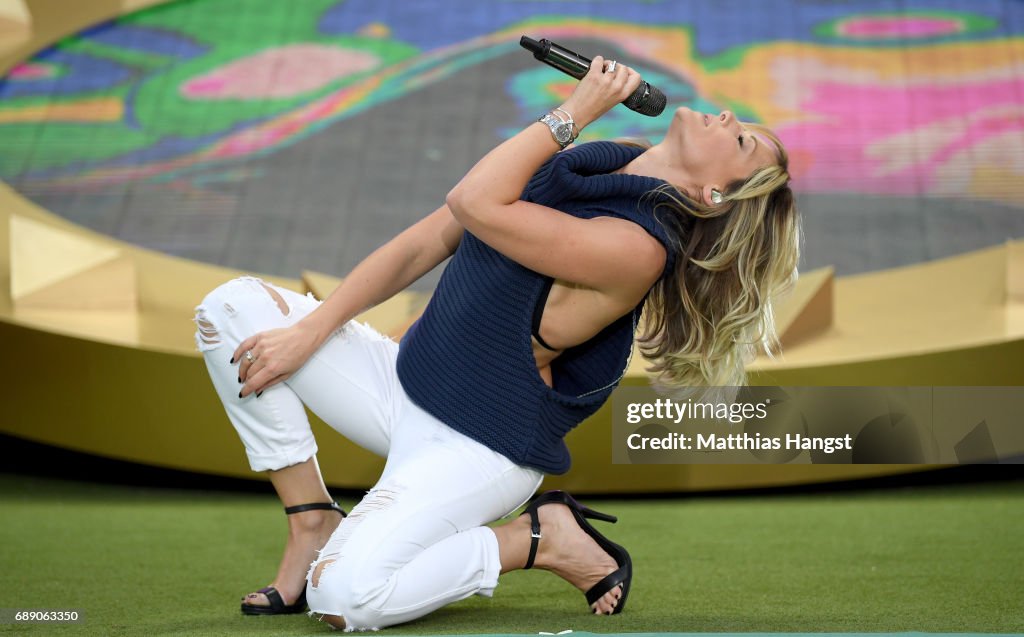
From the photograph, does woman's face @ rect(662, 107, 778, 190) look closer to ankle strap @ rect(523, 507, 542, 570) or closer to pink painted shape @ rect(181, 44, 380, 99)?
ankle strap @ rect(523, 507, 542, 570)

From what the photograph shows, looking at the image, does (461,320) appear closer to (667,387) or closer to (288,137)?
(667,387)

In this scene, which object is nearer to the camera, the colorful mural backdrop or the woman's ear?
the woman's ear

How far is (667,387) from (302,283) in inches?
73.8

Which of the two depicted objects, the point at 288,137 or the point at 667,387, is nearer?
the point at 667,387

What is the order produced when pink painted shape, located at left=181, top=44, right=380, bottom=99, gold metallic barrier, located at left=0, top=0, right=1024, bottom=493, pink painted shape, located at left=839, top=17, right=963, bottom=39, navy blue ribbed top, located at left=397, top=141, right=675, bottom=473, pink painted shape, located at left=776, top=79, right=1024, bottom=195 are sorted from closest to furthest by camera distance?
navy blue ribbed top, located at left=397, top=141, right=675, bottom=473
gold metallic barrier, located at left=0, top=0, right=1024, bottom=493
pink painted shape, located at left=776, top=79, right=1024, bottom=195
pink painted shape, located at left=181, top=44, right=380, bottom=99
pink painted shape, located at left=839, top=17, right=963, bottom=39

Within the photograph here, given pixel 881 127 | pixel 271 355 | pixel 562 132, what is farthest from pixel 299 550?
pixel 881 127

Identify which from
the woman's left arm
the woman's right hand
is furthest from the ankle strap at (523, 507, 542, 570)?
the woman's right hand

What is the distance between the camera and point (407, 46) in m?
4.48

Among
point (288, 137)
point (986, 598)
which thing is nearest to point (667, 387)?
point (986, 598)

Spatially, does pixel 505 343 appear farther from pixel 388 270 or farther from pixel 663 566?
pixel 663 566

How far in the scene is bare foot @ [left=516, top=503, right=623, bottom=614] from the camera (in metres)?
1.84

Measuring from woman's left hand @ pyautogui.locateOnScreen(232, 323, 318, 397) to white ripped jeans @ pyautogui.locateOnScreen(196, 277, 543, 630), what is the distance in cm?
3

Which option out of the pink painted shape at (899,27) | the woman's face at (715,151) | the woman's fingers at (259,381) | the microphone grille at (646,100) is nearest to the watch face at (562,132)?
the microphone grille at (646,100)

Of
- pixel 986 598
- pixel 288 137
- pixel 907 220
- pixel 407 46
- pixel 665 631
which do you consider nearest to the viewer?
pixel 665 631
